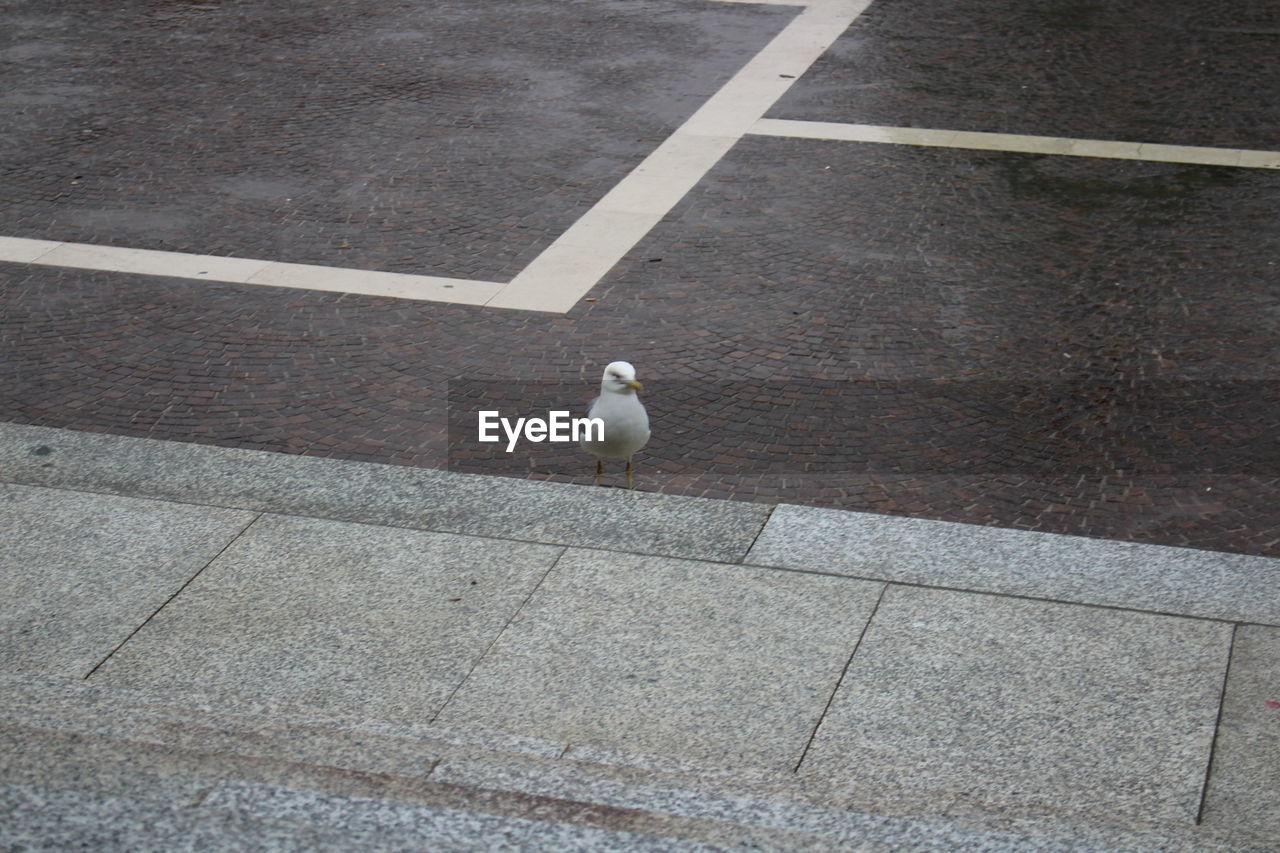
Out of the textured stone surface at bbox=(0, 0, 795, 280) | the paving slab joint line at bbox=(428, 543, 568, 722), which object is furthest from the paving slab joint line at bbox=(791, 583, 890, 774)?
the textured stone surface at bbox=(0, 0, 795, 280)

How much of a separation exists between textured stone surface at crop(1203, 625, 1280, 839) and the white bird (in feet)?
7.61

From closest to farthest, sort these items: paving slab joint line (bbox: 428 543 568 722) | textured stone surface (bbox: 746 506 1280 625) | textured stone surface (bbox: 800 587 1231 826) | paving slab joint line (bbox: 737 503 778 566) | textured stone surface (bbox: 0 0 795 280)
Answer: textured stone surface (bbox: 800 587 1231 826) → paving slab joint line (bbox: 428 543 568 722) → textured stone surface (bbox: 746 506 1280 625) → paving slab joint line (bbox: 737 503 778 566) → textured stone surface (bbox: 0 0 795 280)

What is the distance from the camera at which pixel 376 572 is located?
207 inches

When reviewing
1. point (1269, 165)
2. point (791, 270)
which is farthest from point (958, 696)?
point (1269, 165)

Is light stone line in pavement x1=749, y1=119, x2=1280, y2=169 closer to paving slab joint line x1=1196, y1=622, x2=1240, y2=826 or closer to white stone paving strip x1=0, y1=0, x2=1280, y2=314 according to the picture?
white stone paving strip x1=0, y1=0, x2=1280, y2=314

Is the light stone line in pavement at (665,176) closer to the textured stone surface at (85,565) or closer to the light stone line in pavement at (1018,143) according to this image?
the light stone line in pavement at (1018,143)

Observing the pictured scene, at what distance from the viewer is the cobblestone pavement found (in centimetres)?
647

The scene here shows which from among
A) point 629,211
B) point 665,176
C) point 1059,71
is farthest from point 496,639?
point 1059,71

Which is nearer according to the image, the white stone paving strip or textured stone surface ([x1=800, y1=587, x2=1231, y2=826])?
textured stone surface ([x1=800, y1=587, x2=1231, y2=826])

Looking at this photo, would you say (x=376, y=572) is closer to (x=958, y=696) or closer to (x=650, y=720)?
(x=650, y=720)

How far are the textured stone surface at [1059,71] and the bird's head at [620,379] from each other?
5.76 meters

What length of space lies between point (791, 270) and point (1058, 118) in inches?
140

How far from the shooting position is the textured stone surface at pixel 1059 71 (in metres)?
10.8

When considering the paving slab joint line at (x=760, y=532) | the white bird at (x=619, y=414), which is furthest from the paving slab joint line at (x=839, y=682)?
the white bird at (x=619, y=414)
